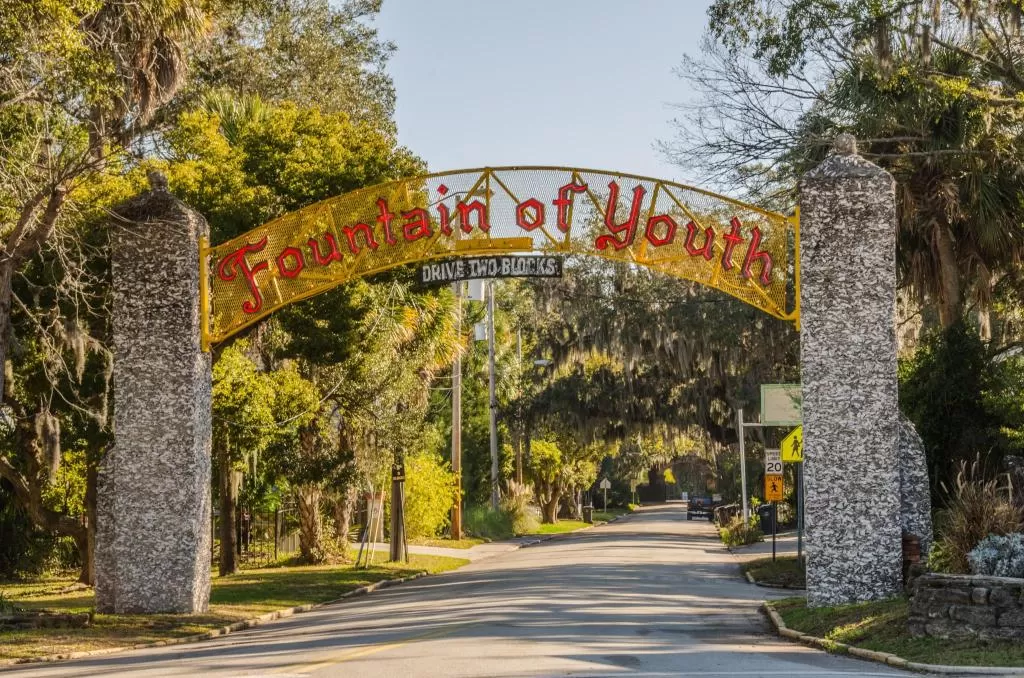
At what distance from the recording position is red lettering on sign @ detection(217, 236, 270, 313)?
19.5 m

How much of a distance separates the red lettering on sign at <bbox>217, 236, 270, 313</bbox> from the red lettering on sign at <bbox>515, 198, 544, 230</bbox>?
12.7 feet

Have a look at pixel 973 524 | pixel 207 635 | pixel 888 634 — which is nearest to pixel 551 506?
pixel 207 635

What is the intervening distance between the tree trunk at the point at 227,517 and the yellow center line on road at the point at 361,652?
501 inches

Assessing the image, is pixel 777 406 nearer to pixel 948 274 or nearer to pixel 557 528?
pixel 948 274

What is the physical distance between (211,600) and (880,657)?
39.2 feet

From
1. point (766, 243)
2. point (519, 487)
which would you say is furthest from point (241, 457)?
point (519, 487)

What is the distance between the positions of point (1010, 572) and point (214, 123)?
642 inches

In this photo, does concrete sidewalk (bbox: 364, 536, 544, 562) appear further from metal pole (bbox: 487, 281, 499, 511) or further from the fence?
metal pole (bbox: 487, 281, 499, 511)

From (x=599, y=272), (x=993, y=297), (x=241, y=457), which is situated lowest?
(x=241, y=457)

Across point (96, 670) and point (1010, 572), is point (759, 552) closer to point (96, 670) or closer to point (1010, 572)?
point (1010, 572)

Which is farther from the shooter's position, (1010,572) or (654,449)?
(654,449)

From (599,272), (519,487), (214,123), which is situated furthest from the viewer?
(519,487)

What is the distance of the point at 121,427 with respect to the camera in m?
18.6

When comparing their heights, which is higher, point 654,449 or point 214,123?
point 214,123
